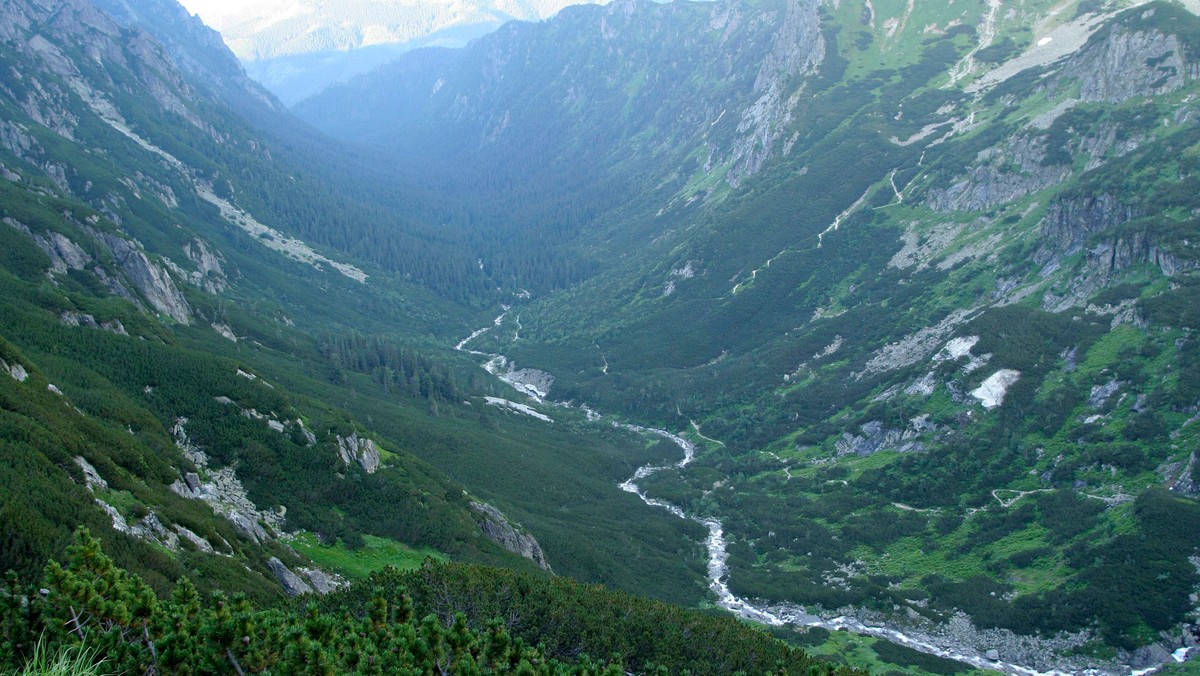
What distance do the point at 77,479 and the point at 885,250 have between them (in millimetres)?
155931

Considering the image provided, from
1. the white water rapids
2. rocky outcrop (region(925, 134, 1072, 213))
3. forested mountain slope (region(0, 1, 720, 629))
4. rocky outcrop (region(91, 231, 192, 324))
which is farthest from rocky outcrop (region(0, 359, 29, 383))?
rocky outcrop (region(925, 134, 1072, 213))

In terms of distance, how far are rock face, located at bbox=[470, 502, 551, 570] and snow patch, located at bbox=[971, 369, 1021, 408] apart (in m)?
61.2

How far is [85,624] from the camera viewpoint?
22.5 metres

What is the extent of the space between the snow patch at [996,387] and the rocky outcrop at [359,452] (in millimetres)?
76040

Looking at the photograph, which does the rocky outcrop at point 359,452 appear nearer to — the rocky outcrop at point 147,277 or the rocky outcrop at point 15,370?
the rocky outcrop at point 15,370

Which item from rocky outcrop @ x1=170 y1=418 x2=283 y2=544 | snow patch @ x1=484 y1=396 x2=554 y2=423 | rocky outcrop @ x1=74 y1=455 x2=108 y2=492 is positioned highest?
snow patch @ x1=484 y1=396 x2=554 y2=423

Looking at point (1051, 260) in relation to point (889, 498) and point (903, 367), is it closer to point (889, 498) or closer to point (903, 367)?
point (903, 367)

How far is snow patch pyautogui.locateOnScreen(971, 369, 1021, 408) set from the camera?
349 ft

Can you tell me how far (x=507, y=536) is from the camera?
80875mm

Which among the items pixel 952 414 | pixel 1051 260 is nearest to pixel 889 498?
pixel 952 414

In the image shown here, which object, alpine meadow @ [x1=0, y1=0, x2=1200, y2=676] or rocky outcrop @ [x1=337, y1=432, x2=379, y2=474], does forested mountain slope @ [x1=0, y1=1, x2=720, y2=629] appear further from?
alpine meadow @ [x1=0, y1=0, x2=1200, y2=676]

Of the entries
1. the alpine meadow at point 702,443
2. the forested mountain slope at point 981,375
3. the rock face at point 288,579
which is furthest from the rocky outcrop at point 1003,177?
the rock face at point 288,579

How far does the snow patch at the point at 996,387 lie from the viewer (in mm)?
106275

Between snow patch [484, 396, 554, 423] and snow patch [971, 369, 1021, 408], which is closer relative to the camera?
Answer: snow patch [971, 369, 1021, 408]
